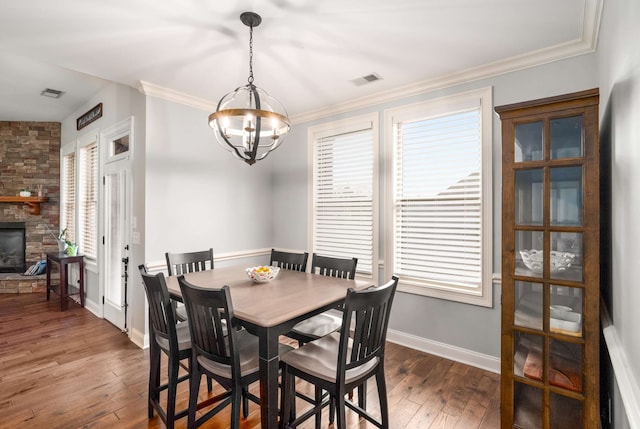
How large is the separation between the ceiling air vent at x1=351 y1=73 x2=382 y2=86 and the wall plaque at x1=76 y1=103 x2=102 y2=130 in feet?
10.8

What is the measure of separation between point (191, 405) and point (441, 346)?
7.52 ft

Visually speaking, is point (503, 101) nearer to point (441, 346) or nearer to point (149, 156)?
point (441, 346)

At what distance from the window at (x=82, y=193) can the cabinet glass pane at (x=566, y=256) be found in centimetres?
497

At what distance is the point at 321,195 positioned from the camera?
4094 millimetres

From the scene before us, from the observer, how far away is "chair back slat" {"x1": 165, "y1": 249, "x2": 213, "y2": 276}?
2.85 meters

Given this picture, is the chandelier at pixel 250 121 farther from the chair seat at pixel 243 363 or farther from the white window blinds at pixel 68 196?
the white window blinds at pixel 68 196

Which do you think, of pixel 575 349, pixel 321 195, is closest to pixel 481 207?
pixel 575 349

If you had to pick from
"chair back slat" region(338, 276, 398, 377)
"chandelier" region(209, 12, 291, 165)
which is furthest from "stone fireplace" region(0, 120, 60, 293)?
"chair back slat" region(338, 276, 398, 377)

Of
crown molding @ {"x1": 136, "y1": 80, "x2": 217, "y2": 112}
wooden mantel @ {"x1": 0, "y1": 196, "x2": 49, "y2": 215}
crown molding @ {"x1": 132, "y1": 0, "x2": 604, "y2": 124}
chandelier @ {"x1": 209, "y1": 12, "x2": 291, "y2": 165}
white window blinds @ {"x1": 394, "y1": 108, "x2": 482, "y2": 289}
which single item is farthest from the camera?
wooden mantel @ {"x1": 0, "y1": 196, "x2": 49, "y2": 215}

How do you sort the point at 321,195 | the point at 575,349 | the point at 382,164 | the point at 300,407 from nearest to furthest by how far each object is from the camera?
the point at 575,349 → the point at 300,407 → the point at 382,164 → the point at 321,195

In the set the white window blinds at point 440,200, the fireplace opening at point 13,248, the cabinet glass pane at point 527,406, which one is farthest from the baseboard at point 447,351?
the fireplace opening at point 13,248

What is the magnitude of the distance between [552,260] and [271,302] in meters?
1.63

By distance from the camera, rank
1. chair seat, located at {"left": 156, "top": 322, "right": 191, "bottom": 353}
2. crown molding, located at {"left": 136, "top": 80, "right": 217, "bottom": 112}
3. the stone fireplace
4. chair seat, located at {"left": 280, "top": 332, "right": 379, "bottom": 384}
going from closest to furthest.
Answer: chair seat, located at {"left": 280, "top": 332, "right": 379, "bottom": 384} → chair seat, located at {"left": 156, "top": 322, "right": 191, "bottom": 353} → crown molding, located at {"left": 136, "top": 80, "right": 217, "bottom": 112} → the stone fireplace

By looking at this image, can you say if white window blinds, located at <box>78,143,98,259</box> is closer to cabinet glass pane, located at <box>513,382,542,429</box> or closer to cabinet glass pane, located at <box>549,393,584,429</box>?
cabinet glass pane, located at <box>513,382,542,429</box>
